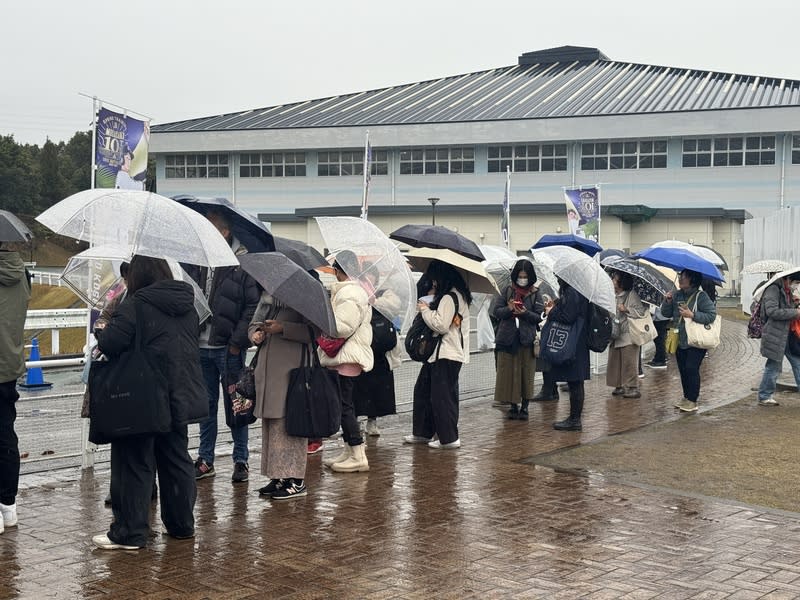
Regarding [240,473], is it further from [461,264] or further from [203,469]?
[461,264]

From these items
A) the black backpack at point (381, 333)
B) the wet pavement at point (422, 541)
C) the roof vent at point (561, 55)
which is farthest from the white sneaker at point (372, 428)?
the roof vent at point (561, 55)

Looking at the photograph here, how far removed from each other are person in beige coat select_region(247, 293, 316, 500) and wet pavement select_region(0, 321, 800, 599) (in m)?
0.23

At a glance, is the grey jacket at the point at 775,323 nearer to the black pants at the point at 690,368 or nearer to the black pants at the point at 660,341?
the black pants at the point at 690,368

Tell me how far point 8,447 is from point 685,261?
7.95m

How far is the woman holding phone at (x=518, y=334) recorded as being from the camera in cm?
1158

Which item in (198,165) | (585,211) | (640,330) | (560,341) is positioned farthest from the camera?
(198,165)

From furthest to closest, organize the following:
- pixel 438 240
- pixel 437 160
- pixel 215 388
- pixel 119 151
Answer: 1. pixel 437 160
2. pixel 438 240
3. pixel 119 151
4. pixel 215 388

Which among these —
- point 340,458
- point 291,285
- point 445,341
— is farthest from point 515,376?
point 291,285

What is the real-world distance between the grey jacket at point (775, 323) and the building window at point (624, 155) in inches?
1499

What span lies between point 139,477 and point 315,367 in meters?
1.76

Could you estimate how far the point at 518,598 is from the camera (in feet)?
18.0

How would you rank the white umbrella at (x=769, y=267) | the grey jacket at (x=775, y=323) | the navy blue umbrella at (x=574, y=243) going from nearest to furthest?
the grey jacket at (x=775, y=323)
the white umbrella at (x=769, y=267)
the navy blue umbrella at (x=574, y=243)

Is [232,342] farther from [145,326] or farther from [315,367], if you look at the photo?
[145,326]

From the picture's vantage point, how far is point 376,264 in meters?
8.55
